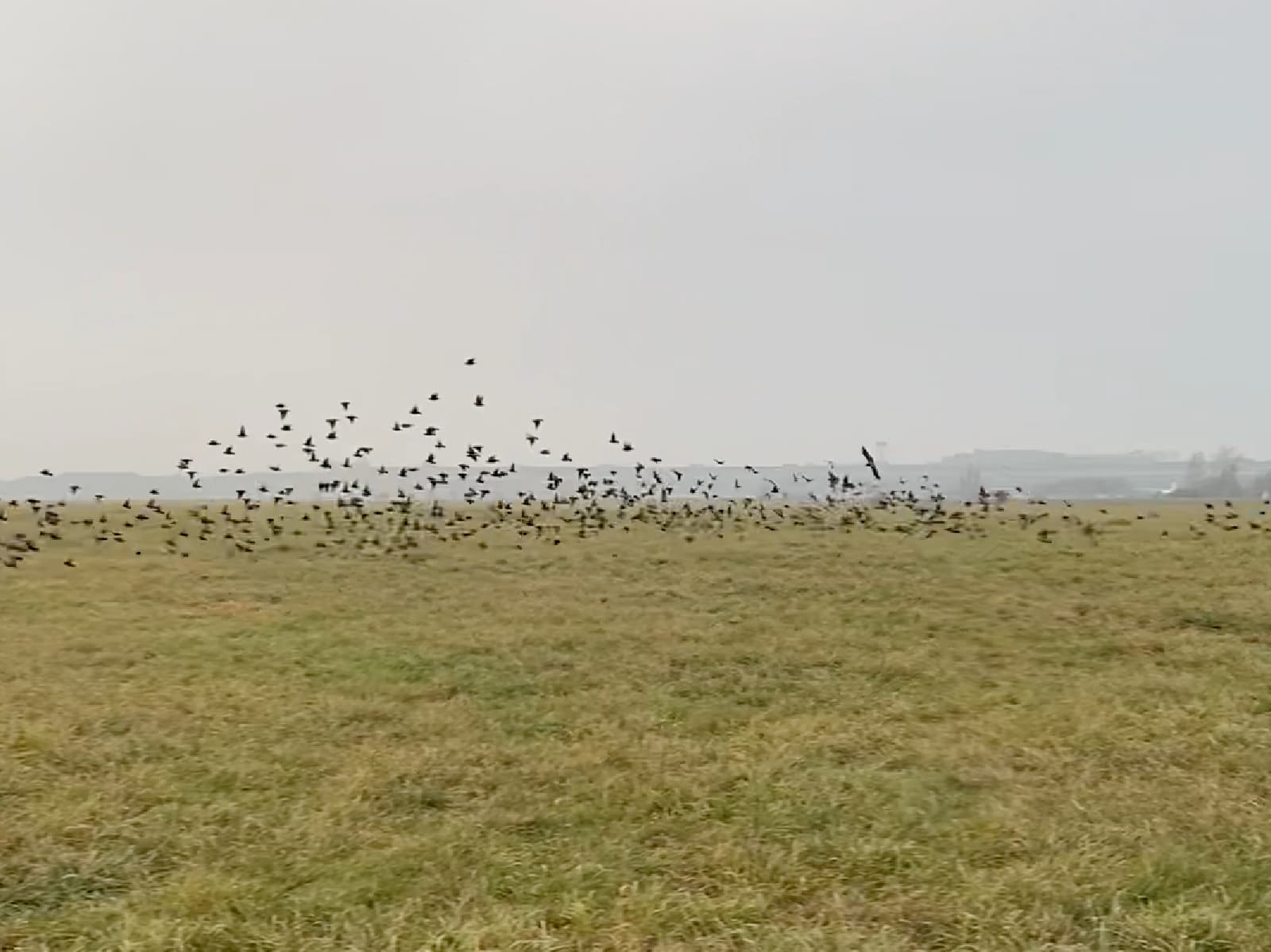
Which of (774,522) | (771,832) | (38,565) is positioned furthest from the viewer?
(774,522)

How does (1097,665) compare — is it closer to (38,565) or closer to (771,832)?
(771,832)

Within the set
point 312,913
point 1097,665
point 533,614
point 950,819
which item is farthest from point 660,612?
point 312,913

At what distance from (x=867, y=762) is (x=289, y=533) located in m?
26.7

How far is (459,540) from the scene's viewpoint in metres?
33.2

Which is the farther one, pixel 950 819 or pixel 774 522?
pixel 774 522

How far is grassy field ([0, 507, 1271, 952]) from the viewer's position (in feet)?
26.6

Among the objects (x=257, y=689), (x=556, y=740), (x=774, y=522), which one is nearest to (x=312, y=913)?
(x=556, y=740)

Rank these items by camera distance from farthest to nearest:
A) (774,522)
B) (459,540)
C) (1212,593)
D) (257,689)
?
(774,522)
(459,540)
(1212,593)
(257,689)

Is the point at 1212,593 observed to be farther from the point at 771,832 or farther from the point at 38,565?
the point at 38,565

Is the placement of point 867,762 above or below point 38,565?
below

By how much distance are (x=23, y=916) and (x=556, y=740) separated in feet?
20.9

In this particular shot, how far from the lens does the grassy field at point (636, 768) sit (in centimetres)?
812

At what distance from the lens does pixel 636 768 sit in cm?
1189

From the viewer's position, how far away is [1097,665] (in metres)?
17.4
